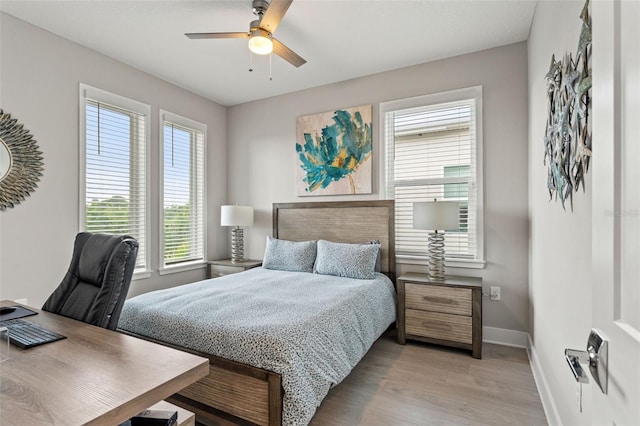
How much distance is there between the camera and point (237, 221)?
397cm

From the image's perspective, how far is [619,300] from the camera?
61 cm

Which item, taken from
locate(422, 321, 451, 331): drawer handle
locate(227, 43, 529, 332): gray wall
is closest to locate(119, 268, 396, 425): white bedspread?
locate(422, 321, 451, 331): drawer handle

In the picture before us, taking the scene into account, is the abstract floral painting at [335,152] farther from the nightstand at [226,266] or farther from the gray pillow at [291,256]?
the nightstand at [226,266]

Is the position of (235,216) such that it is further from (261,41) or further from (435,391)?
(435,391)

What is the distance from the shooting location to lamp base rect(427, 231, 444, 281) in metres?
3.00

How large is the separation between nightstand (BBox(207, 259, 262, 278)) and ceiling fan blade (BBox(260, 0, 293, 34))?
2616 millimetres

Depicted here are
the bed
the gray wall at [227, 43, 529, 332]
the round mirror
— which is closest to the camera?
the bed

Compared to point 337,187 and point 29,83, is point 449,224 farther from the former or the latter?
point 29,83

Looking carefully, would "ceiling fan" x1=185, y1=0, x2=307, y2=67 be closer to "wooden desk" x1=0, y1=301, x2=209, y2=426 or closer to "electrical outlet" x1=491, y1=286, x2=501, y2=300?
"wooden desk" x1=0, y1=301, x2=209, y2=426

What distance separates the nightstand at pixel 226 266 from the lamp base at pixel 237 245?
3.6 inches

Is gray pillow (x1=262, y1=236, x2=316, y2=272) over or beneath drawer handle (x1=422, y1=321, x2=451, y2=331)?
over

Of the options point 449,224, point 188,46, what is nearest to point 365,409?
point 449,224

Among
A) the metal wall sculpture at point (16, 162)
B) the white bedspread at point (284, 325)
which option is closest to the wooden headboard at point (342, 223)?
the white bedspread at point (284, 325)

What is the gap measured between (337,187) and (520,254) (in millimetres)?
1976
